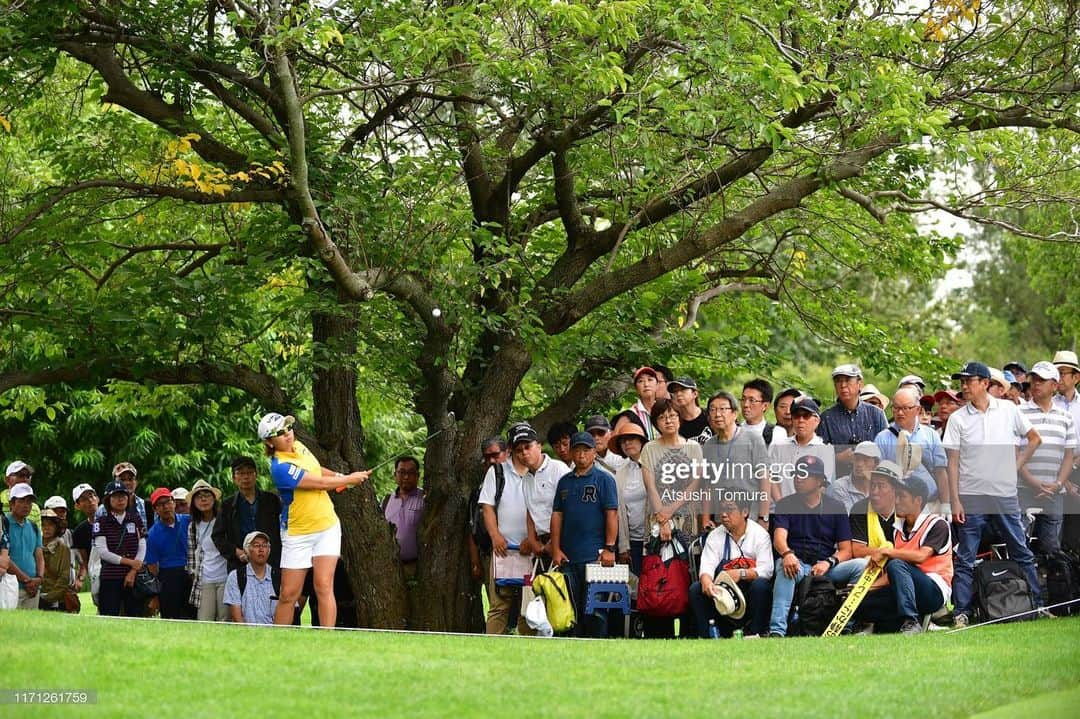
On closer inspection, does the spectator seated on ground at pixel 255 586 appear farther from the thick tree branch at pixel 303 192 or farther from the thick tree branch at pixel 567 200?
the thick tree branch at pixel 567 200

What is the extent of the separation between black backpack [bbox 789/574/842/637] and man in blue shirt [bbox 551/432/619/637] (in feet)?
5.54

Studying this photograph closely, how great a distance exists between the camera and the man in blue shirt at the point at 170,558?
14523mm

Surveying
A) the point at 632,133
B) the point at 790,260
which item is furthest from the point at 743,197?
the point at 632,133

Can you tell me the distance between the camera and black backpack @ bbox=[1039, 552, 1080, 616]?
39.9 feet

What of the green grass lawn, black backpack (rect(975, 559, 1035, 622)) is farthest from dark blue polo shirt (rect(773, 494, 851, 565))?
black backpack (rect(975, 559, 1035, 622))

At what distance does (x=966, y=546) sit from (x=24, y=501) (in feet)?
30.3

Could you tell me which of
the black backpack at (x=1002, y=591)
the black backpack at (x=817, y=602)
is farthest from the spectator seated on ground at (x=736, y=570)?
the black backpack at (x=1002, y=591)

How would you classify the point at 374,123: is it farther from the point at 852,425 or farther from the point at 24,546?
the point at 852,425

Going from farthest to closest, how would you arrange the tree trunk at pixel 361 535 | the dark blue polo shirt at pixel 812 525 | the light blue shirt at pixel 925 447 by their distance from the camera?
the tree trunk at pixel 361 535 → the light blue shirt at pixel 925 447 → the dark blue polo shirt at pixel 812 525

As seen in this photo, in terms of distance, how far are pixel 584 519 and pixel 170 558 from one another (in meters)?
4.77

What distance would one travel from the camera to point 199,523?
46.6 ft

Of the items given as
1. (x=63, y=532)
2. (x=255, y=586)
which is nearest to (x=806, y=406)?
(x=255, y=586)

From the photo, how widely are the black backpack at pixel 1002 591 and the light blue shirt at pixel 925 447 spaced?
793 millimetres

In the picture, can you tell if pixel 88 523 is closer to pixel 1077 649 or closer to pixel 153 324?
pixel 153 324
